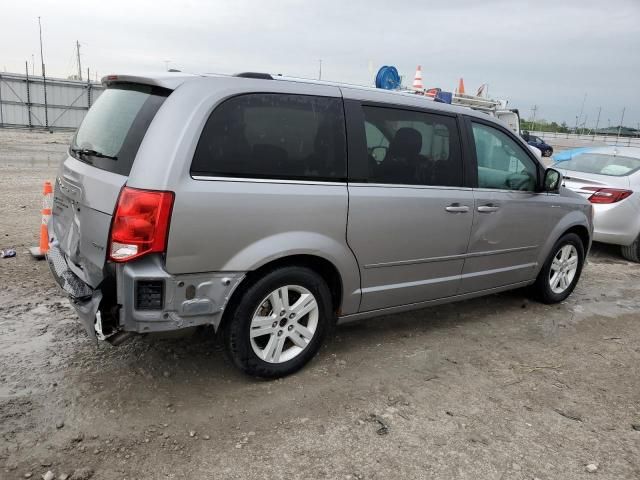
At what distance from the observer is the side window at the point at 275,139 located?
2881mm

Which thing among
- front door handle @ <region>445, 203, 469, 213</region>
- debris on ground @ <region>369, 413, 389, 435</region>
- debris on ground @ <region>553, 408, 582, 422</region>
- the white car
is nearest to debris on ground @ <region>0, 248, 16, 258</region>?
debris on ground @ <region>369, 413, 389, 435</region>

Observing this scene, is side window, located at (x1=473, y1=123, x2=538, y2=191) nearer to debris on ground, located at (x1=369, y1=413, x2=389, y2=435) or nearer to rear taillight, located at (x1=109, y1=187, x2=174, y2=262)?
debris on ground, located at (x1=369, y1=413, x2=389, y2=435)

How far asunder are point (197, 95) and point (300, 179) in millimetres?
743

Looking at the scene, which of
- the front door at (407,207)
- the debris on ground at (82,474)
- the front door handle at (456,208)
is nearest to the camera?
the debris on ground at (82,474)

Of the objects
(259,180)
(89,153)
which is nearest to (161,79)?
(89,153)

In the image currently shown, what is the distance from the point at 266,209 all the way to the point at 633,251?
612cm

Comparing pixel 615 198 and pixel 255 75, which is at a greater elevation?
pixel 255 75

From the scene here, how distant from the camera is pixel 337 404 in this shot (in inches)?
124

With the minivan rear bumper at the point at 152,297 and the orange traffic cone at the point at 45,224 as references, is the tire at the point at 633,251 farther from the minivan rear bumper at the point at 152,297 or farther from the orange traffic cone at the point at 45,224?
the orange traffic cone at the point at 45,224

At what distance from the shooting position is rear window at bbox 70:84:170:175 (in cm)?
288

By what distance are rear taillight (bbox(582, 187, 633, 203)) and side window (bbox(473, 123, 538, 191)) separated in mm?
2738

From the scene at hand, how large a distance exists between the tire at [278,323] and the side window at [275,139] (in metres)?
0.62

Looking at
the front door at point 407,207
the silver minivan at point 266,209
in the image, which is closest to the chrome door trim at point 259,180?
the silver minivan at point 266,209

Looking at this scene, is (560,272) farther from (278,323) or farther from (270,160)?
(270,160)
